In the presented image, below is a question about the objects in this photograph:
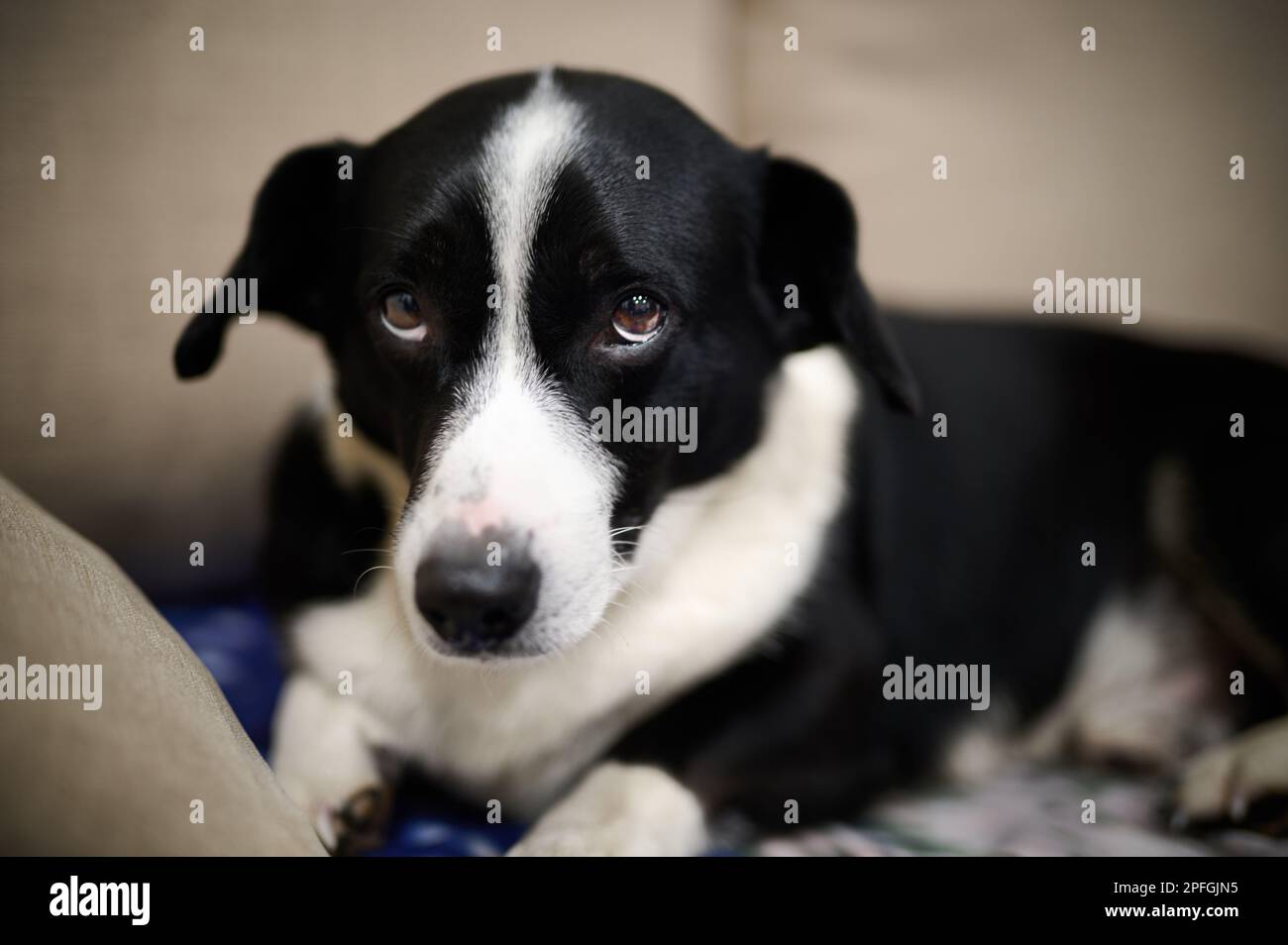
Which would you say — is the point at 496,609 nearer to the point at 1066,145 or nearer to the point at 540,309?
the point at 540,309

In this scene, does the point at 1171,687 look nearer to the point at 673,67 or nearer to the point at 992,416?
the point at 992,416

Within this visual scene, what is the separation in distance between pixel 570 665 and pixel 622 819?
0.23 m

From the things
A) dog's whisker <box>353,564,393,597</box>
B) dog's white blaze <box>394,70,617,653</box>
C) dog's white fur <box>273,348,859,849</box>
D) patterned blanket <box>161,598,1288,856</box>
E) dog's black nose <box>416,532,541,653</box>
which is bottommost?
patterned blanket <box>161,598,1288,856</box>

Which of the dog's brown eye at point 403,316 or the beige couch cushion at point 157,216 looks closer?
the dog's brown eye at point 403,316

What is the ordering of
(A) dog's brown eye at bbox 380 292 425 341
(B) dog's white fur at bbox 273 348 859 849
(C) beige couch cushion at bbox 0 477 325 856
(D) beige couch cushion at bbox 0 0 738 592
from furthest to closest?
(D) beige couch cushion at bbox 0 0 738 592 → (B) dog's white fur at bbox 273 348 859 849 → (A) dog's brown eye at bbox 380 292 425 341 → (C) beige couch cushion at bbox 0 477 325 856

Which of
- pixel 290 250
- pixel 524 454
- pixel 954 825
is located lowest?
pixel 954 825

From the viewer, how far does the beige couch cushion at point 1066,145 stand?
78.5 inches

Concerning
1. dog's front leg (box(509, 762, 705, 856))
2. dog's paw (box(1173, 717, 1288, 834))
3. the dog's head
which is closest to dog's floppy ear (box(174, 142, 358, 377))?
the dog's head

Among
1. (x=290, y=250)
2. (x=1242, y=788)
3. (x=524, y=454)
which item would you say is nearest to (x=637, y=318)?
(x=524, y=454)

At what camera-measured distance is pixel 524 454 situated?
101cm

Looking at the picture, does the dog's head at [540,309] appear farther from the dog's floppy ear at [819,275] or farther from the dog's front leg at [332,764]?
the dog's front leg at [332,764]

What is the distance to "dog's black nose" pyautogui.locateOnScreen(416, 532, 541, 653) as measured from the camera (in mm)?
937

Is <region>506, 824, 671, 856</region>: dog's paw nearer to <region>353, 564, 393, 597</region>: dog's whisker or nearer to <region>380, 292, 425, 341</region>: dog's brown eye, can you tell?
<region>353, 564, 393, 597</region>: dog's whisker

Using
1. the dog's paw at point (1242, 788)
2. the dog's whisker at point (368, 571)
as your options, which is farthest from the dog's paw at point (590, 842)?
the dog's paw at point (1242, 788)
